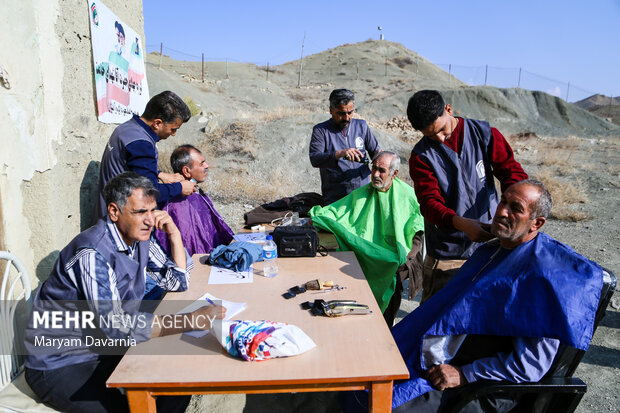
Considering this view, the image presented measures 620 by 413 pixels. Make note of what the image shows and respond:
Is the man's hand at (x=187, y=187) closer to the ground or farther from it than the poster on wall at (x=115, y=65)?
closer to the ground

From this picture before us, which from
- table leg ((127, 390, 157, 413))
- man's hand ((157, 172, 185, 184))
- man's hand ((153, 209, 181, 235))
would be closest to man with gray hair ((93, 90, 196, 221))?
man's hand ((153, 209, 181, 235))

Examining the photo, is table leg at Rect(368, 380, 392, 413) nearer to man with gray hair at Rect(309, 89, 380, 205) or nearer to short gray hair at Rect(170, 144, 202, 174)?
short gray hair at Rect(170, 144, 202, 174)

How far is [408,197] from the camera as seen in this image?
3.69m

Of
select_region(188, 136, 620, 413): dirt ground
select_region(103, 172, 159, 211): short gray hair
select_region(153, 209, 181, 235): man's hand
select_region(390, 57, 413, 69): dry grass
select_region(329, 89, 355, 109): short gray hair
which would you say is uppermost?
select_region(390, 57, 413, 69): dry grass

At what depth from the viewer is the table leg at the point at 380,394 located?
5.67 feet

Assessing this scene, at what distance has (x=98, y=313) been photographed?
77.7 inches

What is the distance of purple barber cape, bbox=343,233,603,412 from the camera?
1797 millimetres

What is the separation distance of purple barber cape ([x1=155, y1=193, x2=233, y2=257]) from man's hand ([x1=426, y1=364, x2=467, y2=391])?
2078mm

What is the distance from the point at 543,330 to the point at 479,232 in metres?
0.70

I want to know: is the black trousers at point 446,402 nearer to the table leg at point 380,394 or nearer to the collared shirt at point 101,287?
the table leg at point 380,394

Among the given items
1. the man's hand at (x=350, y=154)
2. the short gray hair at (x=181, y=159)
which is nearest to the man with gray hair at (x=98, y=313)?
the short gray hair at (x=181, y=159)

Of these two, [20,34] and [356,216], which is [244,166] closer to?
[356,216]

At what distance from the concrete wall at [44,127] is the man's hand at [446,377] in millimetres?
2364

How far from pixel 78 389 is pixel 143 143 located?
5.14 ft
